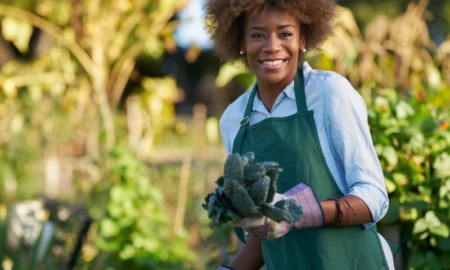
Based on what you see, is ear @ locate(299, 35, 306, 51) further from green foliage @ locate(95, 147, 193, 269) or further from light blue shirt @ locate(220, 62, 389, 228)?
green foliage @ locate(95, 147, 193, 269)

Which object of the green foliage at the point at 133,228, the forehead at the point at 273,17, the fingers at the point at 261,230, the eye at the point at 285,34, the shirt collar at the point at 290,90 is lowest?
the green foliage at the point at 133,228

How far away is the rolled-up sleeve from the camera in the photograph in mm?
2262

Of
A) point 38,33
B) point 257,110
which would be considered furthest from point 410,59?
point 38,33

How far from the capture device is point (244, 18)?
2.55 metres

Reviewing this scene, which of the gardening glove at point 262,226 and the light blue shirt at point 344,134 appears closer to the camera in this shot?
the gardening glove at point 262,226

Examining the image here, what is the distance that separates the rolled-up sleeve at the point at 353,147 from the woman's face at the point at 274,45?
0.49ft

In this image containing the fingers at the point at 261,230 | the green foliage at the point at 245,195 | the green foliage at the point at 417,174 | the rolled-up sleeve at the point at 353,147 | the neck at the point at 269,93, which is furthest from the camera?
the green foliage at the point at 417,174

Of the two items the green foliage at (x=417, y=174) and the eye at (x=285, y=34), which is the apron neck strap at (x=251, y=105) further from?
the green foliage at (x=417, y=174)

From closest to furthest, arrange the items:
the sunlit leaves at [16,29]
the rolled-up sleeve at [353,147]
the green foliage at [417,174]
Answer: the rolled-up sleeve at [353,147] → the green foliage at [417,174] → the sunlit leaves at [16,29]

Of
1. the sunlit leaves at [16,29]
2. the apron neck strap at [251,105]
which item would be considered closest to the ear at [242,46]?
the apron neck strap at [251,105]

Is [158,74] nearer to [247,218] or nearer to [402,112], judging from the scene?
[402,112]

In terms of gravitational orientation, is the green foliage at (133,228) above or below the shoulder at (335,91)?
below

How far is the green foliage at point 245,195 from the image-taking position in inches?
76.4

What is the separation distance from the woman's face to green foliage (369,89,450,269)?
111cm
